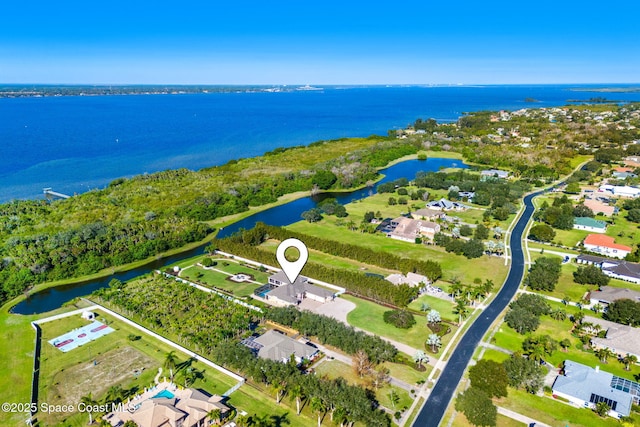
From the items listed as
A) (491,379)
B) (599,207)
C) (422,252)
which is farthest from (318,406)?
(599,207)

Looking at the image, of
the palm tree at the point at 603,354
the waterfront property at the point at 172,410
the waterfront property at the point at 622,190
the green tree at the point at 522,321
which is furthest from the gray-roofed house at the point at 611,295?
the waterfront property at the point at 622,190

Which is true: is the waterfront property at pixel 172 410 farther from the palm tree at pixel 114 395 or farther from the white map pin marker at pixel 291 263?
the white map pin marker at pixel 291 263

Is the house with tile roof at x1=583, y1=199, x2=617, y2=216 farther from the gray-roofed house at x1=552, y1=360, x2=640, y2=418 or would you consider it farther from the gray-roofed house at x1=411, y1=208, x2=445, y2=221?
the gray-roofed house at x1=552, y1=360, x2=640, y2=418

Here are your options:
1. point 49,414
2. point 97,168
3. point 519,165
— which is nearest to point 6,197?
point 97,168

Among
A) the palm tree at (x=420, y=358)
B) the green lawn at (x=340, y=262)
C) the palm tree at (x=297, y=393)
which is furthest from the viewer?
the green lawn at (x=340, y=262)

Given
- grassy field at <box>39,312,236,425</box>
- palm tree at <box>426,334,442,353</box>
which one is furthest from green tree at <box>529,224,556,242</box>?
grassy field at <box>39,312,236,425</box>

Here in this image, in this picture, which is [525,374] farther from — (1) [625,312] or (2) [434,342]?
(1) [625,312]
